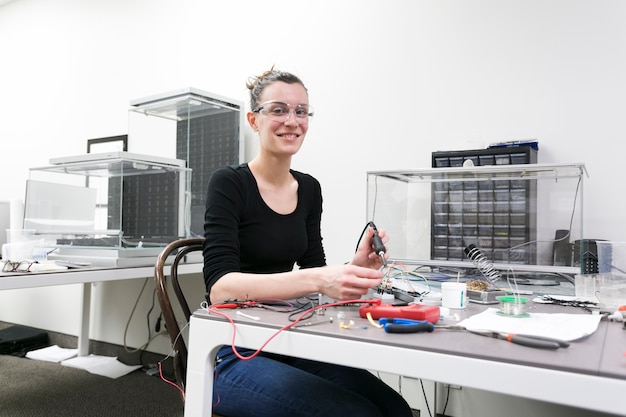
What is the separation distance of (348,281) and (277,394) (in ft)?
0.80

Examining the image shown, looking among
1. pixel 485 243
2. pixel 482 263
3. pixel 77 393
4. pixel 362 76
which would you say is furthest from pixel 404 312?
pixel 77 393

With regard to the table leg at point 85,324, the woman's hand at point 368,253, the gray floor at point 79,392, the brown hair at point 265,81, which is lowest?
the gray floor at point 79,392

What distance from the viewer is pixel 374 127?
221 cm

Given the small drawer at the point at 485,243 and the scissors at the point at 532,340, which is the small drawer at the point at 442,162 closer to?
the small drawer at the point at 485,243

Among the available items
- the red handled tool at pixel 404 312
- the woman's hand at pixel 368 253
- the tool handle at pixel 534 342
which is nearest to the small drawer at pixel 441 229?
the woman's hand at pixel 368 253

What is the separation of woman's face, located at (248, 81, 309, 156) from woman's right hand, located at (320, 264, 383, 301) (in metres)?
0.50

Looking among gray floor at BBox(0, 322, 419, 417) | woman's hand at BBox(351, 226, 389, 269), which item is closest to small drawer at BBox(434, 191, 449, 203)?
woman's hand at BBox(351, 226, 389, 269)

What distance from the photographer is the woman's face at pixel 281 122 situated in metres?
1.29

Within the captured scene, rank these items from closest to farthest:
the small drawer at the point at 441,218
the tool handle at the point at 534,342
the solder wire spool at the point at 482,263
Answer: the tool handle at the point at 534,342 → the solder wire spool at the point at 482,263 → the small drawer at the point at 441,218

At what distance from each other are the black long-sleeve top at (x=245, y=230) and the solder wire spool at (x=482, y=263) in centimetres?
57

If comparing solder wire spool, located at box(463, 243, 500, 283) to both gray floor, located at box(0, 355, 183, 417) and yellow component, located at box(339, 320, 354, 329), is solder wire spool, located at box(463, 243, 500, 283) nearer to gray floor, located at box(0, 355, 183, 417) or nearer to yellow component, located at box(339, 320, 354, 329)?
yellow component, located at box(339, 320, 354, 329)

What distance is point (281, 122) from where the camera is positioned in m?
1.29

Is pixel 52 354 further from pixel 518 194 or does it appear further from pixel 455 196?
pixel 518 194

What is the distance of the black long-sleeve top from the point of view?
1.10m
